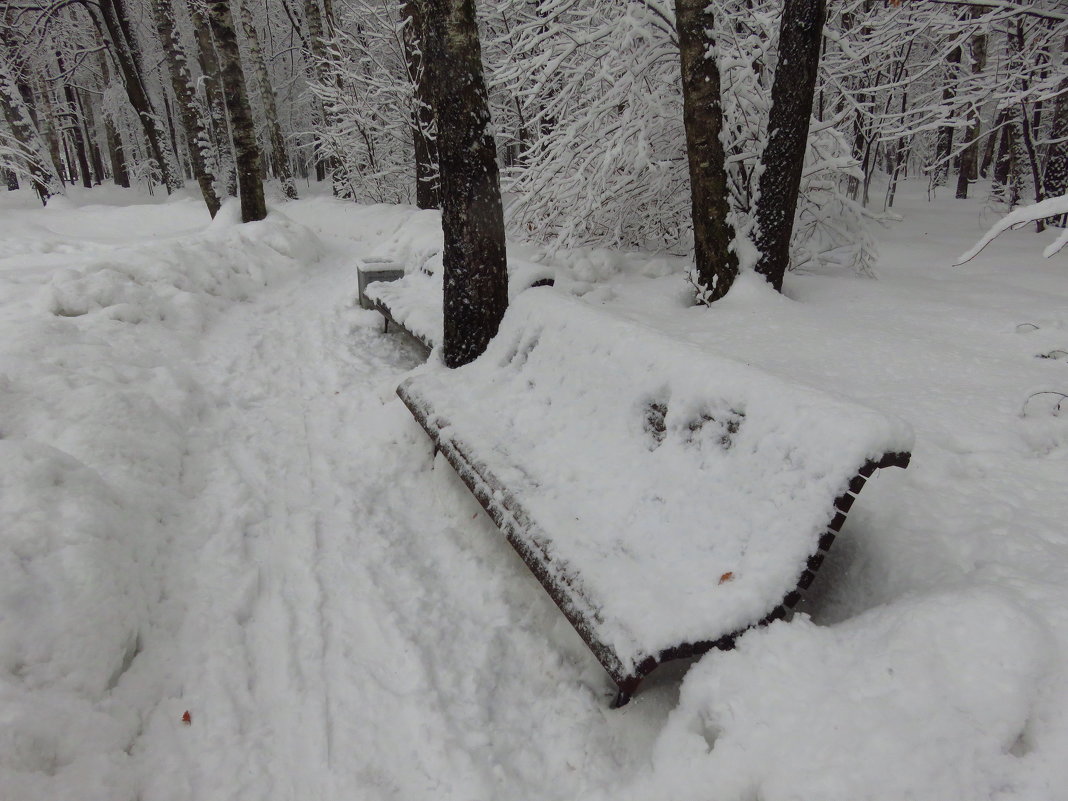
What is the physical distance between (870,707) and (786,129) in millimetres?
4608

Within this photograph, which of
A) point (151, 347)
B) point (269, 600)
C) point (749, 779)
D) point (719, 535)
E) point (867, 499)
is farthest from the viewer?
point (151, 347)

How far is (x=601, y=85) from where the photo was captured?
609 cm

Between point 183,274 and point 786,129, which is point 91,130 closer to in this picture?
point 183,274

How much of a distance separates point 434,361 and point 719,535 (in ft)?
9.11

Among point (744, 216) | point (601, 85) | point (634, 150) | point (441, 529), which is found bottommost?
point (441, 529)

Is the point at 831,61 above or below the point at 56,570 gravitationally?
above

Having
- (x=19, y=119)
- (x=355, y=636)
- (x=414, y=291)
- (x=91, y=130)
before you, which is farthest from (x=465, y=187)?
(x=91, y=130)

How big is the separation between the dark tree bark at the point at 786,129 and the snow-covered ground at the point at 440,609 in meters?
0.60

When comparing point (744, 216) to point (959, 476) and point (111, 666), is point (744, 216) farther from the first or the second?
point (111, 666)

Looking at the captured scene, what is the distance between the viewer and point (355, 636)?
253 cm

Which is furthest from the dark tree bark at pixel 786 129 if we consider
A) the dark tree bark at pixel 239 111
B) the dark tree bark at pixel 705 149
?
the dark tree bark at pixel 239 111

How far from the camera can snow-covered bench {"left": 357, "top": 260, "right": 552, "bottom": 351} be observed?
4.62 metres

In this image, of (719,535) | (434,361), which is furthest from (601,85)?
(719,535)

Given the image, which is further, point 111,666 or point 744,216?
point 744,216
